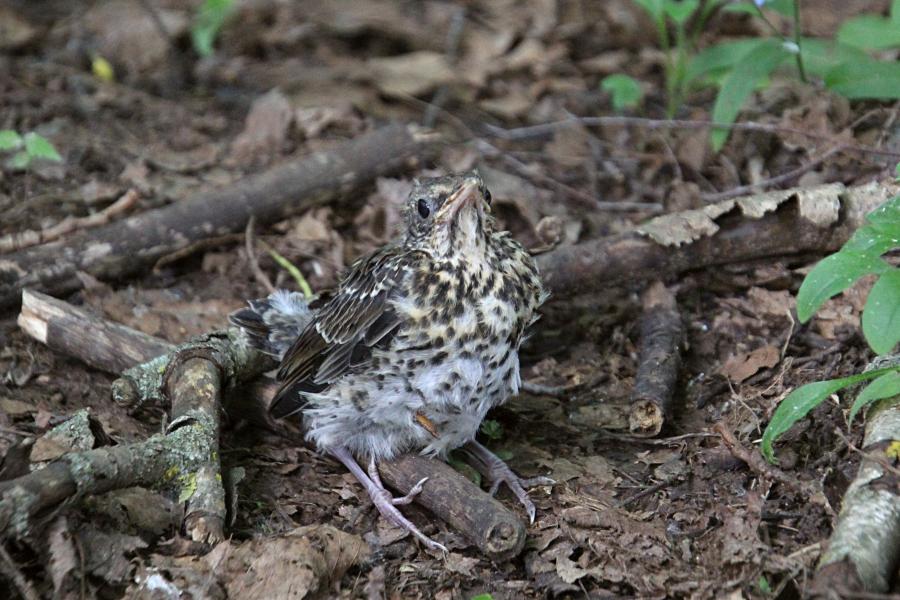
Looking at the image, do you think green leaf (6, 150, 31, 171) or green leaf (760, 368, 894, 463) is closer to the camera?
green leaf (760, 368, 894, 463)

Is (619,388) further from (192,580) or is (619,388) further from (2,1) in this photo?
(2,1)

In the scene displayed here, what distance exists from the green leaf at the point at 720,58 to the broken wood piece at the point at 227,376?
9.54ft

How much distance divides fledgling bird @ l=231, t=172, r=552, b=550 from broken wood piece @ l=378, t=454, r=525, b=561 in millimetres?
61

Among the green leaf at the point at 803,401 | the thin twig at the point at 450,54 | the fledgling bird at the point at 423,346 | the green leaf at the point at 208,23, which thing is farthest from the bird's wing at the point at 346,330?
the green leaf at the point at 208,23

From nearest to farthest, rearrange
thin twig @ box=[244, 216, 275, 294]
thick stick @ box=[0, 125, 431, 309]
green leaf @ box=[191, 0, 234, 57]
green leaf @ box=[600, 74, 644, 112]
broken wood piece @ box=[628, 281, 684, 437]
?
→ broken wood piece @ box=[628, 281, 684, 437] → thick stick @ box=[0, 125, 431, 309] → thin twig @ box=[244, 216, 275, 294] → green leaf @ box=[600, 74, 644, 112] → green leaf @ box=[191, 0, 234, 57]

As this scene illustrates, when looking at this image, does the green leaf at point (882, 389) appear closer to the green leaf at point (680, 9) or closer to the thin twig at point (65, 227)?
the green leaf at point (680, 9)

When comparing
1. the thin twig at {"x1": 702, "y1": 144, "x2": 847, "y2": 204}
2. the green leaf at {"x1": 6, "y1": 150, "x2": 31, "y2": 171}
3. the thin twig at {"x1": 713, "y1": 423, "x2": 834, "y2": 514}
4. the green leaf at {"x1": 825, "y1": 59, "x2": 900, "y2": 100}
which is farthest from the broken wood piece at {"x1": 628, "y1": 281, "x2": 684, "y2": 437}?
the green leaf at {"x1": 6, "y1": 150, "x2": 31, "y2": 171}

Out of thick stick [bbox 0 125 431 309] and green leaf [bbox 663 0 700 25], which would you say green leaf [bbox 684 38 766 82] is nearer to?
green leaf [bbox 663 0 700 25]

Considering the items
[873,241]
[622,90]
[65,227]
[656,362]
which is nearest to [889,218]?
[873,241]

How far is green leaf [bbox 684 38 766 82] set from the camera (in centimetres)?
553

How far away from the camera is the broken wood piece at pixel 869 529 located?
279 cm

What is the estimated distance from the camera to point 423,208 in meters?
4.09

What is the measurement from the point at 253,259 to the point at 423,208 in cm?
171

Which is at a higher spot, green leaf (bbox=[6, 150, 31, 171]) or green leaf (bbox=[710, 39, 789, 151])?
green leaf (bbox=[710, 39, 789, 151])
